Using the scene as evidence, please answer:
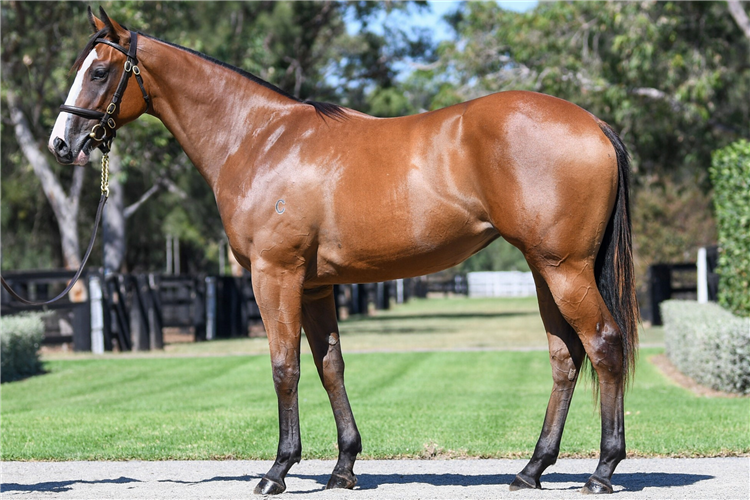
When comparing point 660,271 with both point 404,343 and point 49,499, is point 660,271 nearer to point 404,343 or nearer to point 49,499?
point 404,343

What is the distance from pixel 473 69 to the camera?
2116cm

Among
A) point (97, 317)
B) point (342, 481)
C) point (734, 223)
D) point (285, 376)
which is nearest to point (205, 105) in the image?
point (285, 376)

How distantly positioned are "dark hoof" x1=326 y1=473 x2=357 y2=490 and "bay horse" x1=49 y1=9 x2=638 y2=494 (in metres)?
0.01

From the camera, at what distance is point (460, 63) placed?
2134 cm

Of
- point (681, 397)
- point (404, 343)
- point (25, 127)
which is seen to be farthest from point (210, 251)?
point (681, 397)

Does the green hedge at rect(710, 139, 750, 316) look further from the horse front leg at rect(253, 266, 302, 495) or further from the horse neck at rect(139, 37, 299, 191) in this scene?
the horse front leg at rect(253, 266, 302, 495)

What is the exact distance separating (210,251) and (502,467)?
150 feet

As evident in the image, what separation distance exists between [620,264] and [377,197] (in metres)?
1.46

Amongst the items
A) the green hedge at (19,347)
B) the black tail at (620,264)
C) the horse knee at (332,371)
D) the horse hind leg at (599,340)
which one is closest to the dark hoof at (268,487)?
the horse knee at (332,371)

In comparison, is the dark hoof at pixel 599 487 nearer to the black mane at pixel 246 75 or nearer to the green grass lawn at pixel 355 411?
the green grass lawn at pixel 355 411

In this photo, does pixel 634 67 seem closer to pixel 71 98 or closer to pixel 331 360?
pixel 331 360

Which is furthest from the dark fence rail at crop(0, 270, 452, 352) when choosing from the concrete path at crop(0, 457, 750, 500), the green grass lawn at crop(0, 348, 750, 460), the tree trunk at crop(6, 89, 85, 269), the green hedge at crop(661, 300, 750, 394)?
the concrete path at crop(0, 457, 750, 500)

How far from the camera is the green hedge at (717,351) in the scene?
9.48m

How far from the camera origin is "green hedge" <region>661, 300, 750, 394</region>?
9.48m
